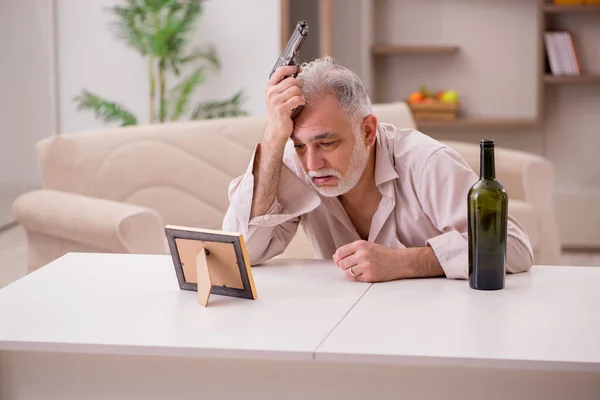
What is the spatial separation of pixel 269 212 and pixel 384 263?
391 millimetres

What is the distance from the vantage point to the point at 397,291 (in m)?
2.11

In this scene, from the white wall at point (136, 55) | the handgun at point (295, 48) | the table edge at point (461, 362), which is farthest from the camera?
the white wall at point (136, 55)

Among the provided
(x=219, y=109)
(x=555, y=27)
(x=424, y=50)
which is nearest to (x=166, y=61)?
(x=219, y=109)

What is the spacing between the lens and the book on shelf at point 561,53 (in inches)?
237

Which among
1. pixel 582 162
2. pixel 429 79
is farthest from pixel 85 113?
pixel 582 162

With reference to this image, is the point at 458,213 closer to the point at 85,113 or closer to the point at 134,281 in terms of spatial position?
the point at 134,281

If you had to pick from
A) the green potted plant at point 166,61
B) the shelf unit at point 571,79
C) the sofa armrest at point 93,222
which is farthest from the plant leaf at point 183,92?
the sofa armrest at point 93,222

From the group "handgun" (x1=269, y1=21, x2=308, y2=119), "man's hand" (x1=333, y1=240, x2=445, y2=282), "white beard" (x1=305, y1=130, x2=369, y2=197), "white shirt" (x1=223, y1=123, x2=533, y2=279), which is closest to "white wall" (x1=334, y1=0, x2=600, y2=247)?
"white shirt" (x1=223, y1=123, x2=533, y2=279)

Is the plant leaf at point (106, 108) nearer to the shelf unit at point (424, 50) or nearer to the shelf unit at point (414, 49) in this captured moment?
the shelf unit at point (424, 50)

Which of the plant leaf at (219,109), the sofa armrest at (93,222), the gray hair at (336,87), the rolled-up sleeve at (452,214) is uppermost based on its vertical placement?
the gray hair at (336,87)

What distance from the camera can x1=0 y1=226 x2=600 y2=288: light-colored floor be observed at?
562 cm

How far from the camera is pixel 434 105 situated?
6199mm

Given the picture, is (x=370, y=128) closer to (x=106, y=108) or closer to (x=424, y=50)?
(x=424, y=50)

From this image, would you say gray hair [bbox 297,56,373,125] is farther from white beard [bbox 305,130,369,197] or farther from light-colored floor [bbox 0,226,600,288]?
light-colored floor [bbox 0,226,600,288]
